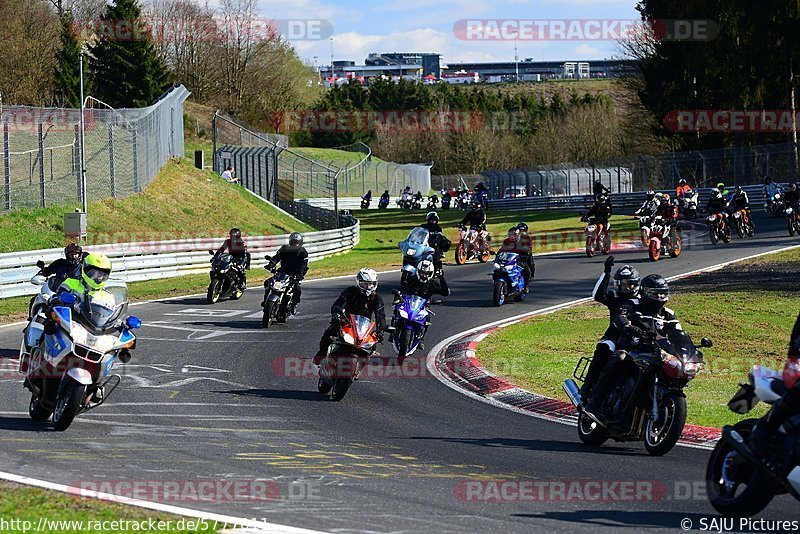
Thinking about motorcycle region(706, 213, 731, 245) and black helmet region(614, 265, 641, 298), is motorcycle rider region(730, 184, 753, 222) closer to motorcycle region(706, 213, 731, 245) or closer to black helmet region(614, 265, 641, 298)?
motorcycle region(706, 213, 731, 245)

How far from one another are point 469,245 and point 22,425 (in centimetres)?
2207

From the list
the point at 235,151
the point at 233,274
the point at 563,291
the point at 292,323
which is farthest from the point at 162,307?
the point at 235,151

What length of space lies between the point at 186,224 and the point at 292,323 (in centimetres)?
1893

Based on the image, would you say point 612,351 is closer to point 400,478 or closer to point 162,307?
point 400,478

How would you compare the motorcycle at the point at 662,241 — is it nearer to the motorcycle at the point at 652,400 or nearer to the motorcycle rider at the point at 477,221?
the motorcycle rider at the point at 477,221

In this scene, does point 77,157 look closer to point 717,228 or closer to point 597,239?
point 597,239

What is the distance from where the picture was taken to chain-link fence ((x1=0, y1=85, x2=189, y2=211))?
2991 cm

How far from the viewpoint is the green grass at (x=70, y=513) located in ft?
23.8

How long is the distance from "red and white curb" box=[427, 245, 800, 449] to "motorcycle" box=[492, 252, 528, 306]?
140 inches

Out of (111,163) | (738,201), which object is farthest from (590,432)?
(738,201)

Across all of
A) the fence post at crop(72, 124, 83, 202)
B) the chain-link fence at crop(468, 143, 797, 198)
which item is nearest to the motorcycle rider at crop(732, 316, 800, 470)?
the fence post at crop(72, 124, 83, 202)

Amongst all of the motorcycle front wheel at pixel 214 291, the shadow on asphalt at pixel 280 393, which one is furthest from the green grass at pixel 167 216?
the shadow on asphalt at pixel 280 393

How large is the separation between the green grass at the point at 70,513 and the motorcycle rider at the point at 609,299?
474 centimetres

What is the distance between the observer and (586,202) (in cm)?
5994
